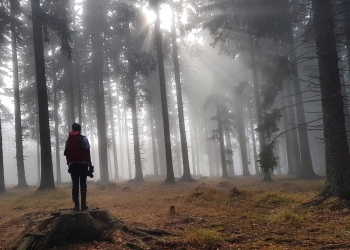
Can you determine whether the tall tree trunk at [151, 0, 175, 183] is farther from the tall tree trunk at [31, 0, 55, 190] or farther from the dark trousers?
the dark trousers

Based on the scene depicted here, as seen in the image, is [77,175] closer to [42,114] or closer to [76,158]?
[76,158]

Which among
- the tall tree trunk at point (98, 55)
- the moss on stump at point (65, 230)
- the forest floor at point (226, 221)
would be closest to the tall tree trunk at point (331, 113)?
the forest floor at point (226, 221)

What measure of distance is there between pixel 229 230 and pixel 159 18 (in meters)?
16.2

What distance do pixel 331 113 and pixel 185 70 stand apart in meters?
24.4

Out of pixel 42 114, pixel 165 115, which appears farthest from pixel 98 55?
pixel 42 114

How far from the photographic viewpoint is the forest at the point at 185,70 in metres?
9.02

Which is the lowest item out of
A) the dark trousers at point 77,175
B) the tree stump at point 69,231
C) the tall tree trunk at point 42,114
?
the tree stump at point 69,231

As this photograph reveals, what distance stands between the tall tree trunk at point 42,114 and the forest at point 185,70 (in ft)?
0.16

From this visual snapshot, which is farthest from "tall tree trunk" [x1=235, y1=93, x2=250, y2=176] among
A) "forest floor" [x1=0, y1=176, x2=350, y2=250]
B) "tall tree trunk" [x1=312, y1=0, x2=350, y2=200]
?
"tall tree trunk" [x1=312, y1=0, x2=350, y2=200]

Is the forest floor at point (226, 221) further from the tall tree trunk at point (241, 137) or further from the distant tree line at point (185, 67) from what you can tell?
the tall tree trunk at point (241, 137)

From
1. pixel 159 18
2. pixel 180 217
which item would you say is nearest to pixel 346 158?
pixel 180 217

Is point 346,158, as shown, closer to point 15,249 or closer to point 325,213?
point 325,213

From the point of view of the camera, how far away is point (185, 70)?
1249 inches

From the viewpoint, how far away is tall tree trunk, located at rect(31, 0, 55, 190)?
1445 centimetres
